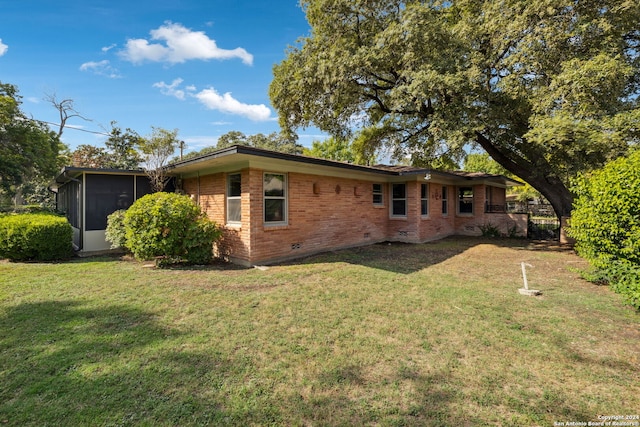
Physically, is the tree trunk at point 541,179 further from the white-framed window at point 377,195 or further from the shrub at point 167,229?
the shrub at point 167,229

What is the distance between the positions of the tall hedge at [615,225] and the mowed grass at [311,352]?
0.47 meters

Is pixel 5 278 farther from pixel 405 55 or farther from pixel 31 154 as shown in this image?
pixel 31 154

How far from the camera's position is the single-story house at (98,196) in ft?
28.5

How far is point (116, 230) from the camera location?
8.12 m

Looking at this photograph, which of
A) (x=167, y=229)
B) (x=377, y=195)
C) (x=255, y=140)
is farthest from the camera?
(x=255, y=140)

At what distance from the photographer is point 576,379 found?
2689 millimetres

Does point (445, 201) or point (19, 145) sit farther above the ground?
point (19, 145)

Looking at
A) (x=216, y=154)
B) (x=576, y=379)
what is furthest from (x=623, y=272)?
(x=216, y=154)

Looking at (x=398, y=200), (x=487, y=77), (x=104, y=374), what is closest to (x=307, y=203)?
(x=398, y=200)

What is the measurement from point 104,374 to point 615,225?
762cm

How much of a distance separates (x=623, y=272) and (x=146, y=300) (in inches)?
323

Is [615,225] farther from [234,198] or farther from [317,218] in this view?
[234,198]

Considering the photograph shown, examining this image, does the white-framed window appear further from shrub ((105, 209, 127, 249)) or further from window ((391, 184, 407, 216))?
shrub ((105, 209, 127, 249))

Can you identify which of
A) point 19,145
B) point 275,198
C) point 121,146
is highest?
point 121,146
